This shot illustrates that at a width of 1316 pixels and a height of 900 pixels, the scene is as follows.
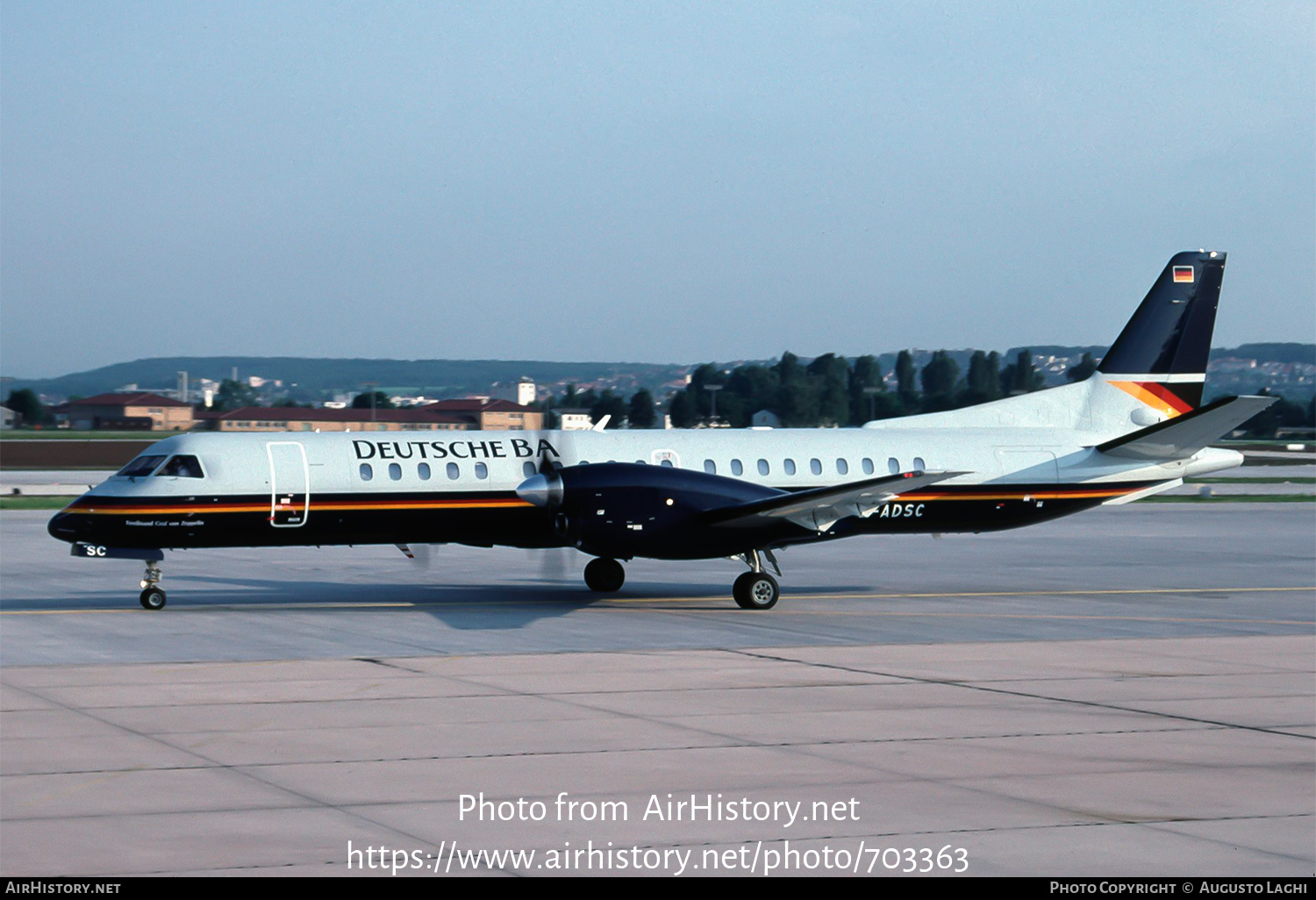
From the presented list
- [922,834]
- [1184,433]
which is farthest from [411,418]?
[922,834]

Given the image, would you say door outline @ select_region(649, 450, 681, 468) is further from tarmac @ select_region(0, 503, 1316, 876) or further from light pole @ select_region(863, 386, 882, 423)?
light pole @ select_region(863, 386, 882, 423)

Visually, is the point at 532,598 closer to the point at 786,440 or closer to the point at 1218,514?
the point at 786,440

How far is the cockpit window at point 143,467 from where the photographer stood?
21844mm

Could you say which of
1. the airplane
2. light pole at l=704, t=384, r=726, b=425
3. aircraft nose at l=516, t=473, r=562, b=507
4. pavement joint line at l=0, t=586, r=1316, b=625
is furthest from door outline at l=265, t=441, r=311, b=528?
light pole at l=704, t=384, r=726, b=425

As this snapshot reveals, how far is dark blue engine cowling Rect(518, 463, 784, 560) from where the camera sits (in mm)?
21594

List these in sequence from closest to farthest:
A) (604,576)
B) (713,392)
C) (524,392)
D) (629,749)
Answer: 1. (629,749)
2. (604,576)
3. (713,392)
4. (524,392)

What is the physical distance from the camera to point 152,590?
22.0 meters

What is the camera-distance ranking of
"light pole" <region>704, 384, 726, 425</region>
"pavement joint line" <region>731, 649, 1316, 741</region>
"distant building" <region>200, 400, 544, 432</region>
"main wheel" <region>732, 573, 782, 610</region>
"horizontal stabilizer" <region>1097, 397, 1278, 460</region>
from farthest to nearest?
"light pole" <region>704, 384, 726, 425</region>, "distant building" <region>200, 400, 544, 432</region>, "horizontal stabilizer" <region>1097, 397, 1278, 460</region>, "main wheel" <region>732, 573, 782, 610</region>, "pavement joint line" <region>731, 649, 1316, 741</region>

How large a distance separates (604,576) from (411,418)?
2346cm

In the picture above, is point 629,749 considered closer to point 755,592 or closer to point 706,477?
point 755,592

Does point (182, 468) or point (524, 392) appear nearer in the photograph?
point (182, 468)

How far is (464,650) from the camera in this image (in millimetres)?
17859

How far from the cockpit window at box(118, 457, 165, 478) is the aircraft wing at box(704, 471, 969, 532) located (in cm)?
895
